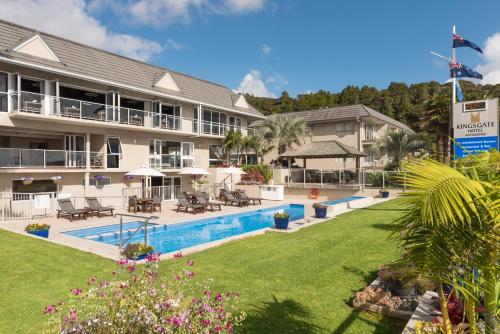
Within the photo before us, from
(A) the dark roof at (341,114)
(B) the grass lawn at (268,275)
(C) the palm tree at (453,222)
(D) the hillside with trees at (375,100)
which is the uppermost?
(D) the hillside with trees at (375,100)

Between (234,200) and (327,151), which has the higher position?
(327,151)

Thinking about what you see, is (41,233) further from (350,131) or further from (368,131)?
(368,131)

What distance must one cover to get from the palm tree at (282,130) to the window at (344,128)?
6545 mm

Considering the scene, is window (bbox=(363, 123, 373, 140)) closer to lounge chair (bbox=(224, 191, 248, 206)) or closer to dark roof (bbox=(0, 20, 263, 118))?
dark roof (bbox=(0, 20, 263, 118))

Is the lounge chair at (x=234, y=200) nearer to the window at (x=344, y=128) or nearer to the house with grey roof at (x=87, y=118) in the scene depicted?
the house with grey roof at (x=87, y=118)

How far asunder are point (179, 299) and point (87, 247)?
864 centimetres

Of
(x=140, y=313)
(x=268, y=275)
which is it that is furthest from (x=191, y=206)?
(x=140, y=313)

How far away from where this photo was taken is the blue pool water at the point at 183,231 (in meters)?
14.4

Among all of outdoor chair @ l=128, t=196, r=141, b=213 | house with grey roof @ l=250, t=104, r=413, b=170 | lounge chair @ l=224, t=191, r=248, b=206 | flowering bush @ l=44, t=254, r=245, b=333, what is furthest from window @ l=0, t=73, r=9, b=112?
house with grey roof @ l=250, t=104, r=413, b=170

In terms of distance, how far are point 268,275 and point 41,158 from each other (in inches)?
680

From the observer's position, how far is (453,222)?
89.4 inches

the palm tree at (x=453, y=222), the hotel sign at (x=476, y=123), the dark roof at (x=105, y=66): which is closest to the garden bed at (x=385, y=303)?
the hotel sign at (x=476, y=123)

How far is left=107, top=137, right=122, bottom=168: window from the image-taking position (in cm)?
2273

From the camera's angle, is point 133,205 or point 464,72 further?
point 133,205
